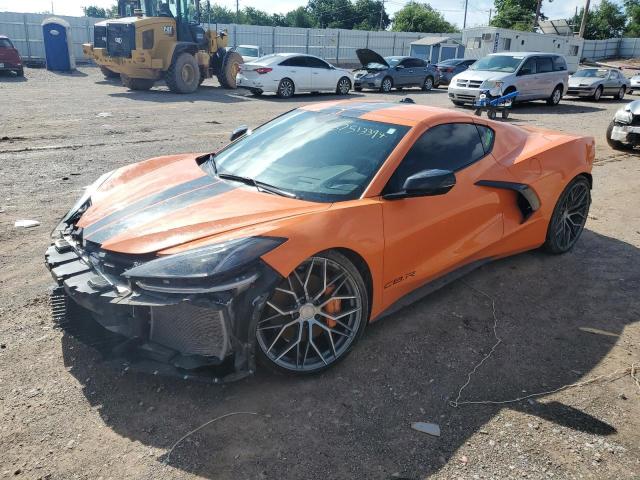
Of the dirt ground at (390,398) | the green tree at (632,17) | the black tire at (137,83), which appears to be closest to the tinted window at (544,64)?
the black tire at (137,83)

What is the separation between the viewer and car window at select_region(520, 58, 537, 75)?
16.5m

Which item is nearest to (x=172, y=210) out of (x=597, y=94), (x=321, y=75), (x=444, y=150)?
(x=444, y=150)

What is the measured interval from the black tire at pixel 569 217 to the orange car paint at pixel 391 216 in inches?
4.9

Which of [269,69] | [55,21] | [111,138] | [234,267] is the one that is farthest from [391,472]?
[55,21]

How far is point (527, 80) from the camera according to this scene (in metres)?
16.5

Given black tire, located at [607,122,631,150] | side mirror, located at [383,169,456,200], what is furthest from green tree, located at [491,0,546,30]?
side mirror, located at [383,169,456,200]

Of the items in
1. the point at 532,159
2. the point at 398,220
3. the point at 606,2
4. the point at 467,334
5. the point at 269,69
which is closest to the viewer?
the point at 398,220

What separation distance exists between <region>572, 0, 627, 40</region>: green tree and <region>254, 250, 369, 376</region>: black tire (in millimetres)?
75046

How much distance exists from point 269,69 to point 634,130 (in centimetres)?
1102

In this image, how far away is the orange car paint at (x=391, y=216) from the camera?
279 cm

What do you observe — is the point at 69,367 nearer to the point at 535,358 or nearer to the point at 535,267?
the point at 535,358

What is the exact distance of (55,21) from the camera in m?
22.7

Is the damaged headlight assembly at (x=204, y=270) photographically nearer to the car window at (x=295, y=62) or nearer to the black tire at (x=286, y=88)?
the black tire at (x=286, y=88)

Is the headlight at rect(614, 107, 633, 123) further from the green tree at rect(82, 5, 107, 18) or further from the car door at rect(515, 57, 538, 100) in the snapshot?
the green tree at rect(82, 5, 107, 18)
